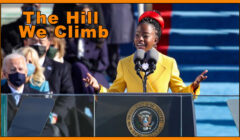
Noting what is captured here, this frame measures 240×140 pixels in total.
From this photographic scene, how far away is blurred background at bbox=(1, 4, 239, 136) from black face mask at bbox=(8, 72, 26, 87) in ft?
10.4

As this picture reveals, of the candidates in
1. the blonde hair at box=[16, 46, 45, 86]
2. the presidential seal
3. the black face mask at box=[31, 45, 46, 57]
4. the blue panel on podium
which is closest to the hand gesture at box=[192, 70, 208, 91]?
the presidential seal

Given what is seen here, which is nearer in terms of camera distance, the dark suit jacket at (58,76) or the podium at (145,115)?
the podium at (145,115)

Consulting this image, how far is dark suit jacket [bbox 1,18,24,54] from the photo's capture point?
30.8 feet

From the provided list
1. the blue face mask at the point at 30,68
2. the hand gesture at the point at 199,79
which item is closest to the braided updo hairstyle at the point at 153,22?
the hand gesture at the point at 199,79

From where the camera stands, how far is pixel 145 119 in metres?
5.19

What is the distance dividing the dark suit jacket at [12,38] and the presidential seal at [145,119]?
4401 mm

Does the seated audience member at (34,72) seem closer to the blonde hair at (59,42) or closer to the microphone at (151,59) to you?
the blonde hair at (59,42)

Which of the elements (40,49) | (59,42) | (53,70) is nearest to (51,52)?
(59,42)

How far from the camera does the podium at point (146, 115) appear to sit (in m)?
5.16

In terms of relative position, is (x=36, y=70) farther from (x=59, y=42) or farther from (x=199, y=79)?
(x=199, y=79)

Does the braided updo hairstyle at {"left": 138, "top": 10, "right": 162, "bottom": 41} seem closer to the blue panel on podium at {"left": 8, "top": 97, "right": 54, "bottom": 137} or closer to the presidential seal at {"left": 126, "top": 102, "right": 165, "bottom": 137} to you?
the presidential seal at {"left": 126, "top": 102, "right": 165, "bottom": 137}

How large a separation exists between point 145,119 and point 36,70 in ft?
8.35

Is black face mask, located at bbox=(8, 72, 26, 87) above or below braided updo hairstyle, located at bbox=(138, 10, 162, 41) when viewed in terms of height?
below

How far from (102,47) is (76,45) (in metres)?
0.35
